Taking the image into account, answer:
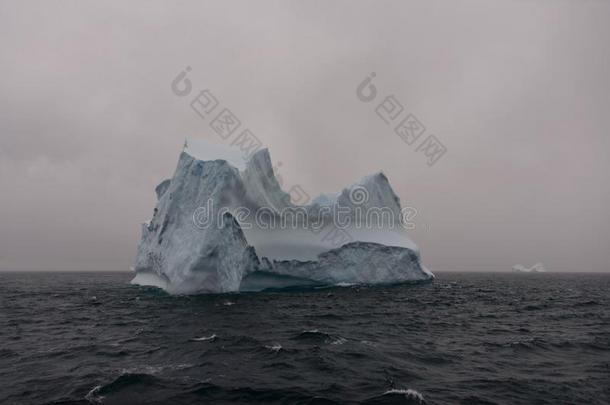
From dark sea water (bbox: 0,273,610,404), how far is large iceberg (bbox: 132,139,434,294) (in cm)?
548

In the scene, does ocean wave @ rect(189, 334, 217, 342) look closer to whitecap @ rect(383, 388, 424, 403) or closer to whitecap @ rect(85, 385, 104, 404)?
whitecap @ rect(85, 385, 104, 404)

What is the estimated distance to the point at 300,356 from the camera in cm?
1124

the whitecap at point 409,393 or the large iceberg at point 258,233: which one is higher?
the large iceberg at point 258,233

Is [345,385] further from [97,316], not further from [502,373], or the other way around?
[97,316]

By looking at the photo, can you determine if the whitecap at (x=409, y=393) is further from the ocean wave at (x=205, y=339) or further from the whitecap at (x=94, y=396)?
the ocean wave at (x=205, y=339)

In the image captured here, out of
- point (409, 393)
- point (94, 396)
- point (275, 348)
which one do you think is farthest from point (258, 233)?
point (409, 393)

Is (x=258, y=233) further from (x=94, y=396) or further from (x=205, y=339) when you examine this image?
(x=94, y=396)

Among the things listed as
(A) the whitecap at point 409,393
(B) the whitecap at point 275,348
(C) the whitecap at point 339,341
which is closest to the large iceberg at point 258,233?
(B) the whitecap at point 275,348

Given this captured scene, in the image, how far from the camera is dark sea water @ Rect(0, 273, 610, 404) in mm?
8453

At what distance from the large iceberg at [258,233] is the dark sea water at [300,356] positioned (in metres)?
5.48

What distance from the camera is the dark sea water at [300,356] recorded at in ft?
27.7

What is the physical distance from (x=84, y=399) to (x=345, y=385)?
219 inches

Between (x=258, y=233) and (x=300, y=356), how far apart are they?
1841 centimetres

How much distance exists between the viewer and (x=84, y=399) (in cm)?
798
